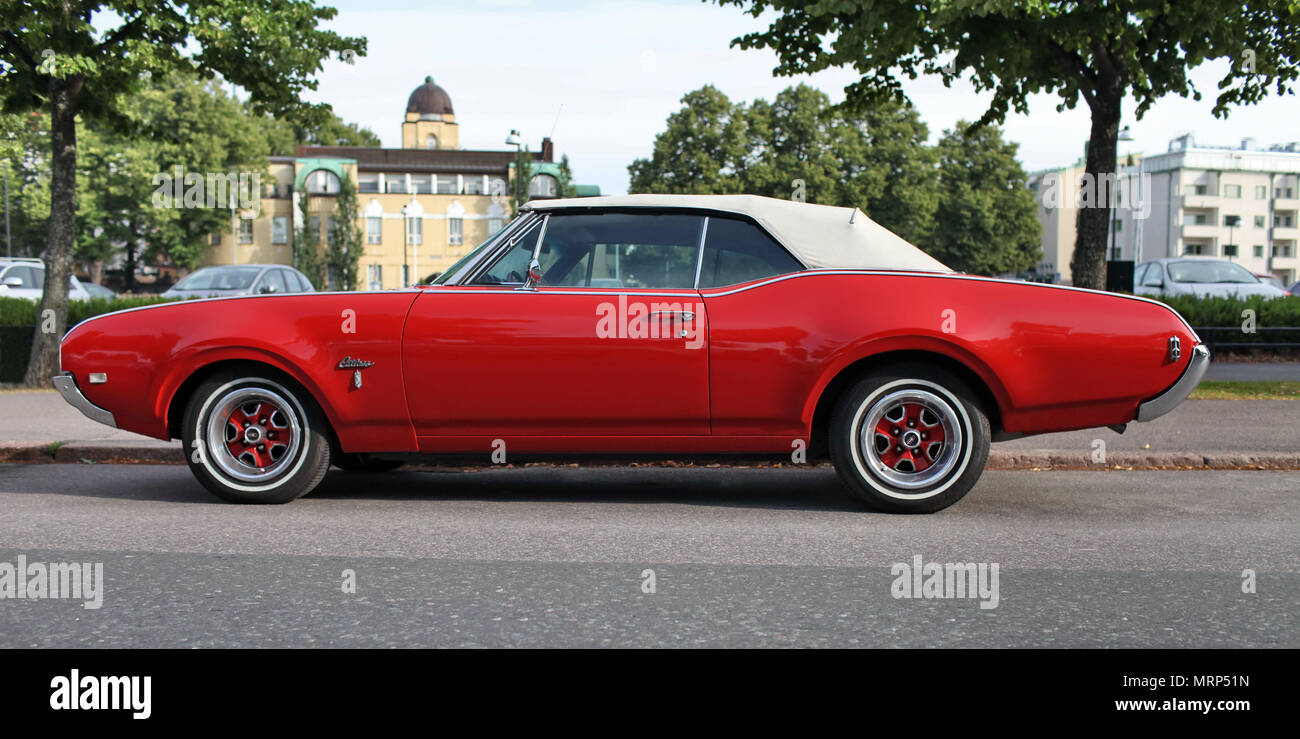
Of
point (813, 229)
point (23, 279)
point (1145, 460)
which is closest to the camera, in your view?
point (813, 229)

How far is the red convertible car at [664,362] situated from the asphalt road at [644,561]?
39 cm

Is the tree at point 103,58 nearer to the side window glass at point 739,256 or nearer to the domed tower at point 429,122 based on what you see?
the side window glass at point 739,256

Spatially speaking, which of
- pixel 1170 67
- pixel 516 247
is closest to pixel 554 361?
pixel 516 247

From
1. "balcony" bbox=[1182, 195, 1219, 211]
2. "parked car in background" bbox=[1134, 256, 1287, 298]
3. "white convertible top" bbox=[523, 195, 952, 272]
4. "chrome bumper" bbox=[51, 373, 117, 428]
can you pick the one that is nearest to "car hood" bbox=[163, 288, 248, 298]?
"chrome bumper" bbox=[51, 373, 117, 428]

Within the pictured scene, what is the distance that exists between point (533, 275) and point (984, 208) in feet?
220

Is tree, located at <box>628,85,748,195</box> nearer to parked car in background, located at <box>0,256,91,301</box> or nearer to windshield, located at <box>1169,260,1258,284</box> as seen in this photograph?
windshield, located at <box>1169,260,1258,284</box>

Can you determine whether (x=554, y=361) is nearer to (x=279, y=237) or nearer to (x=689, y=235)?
(x=689, y=235)

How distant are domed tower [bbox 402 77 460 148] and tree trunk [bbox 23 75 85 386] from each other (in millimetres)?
86920

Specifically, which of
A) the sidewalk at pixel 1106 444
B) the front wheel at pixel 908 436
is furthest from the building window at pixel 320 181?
the front wheel at pixel 908 436

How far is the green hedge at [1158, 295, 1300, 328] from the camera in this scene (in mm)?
16516

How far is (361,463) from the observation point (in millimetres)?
6770

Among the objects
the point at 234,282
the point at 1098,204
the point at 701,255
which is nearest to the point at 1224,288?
the point at 1098,204

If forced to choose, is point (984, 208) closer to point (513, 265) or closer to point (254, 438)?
point (513, 265)

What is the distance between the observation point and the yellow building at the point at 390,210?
80125 mm
